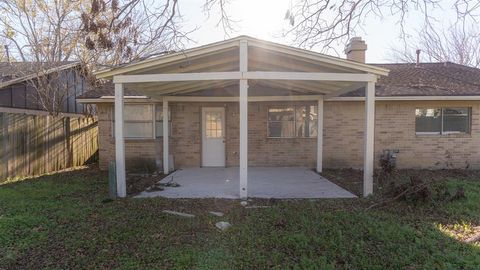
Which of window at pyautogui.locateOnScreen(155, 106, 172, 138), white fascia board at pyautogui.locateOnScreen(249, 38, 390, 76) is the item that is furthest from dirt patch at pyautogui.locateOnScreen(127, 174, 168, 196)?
white fascia board at pyautogui.locateOnScreen(249, 38, 390, 76)

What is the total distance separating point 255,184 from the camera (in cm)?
927

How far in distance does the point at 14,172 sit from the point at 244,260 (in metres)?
8.90

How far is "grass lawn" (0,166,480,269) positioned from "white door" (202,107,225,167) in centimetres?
549

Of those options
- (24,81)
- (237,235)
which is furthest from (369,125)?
(24,81)

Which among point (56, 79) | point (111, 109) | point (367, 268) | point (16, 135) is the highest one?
point (56, 79)

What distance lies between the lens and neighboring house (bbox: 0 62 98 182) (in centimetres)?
1033

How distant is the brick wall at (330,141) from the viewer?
12359mm

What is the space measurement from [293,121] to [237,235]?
8047 millimetres

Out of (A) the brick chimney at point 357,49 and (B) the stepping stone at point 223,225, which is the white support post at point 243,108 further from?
(A) the brick chimney at point 357,49

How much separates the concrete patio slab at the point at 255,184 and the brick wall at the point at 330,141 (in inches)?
34.3

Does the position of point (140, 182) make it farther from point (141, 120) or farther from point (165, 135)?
point (141, 120)

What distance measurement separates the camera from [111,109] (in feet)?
40.9

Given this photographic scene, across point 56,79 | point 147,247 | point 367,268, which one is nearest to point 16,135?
point 56,79

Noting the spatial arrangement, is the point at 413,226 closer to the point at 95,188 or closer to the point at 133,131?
the point at 95,188
